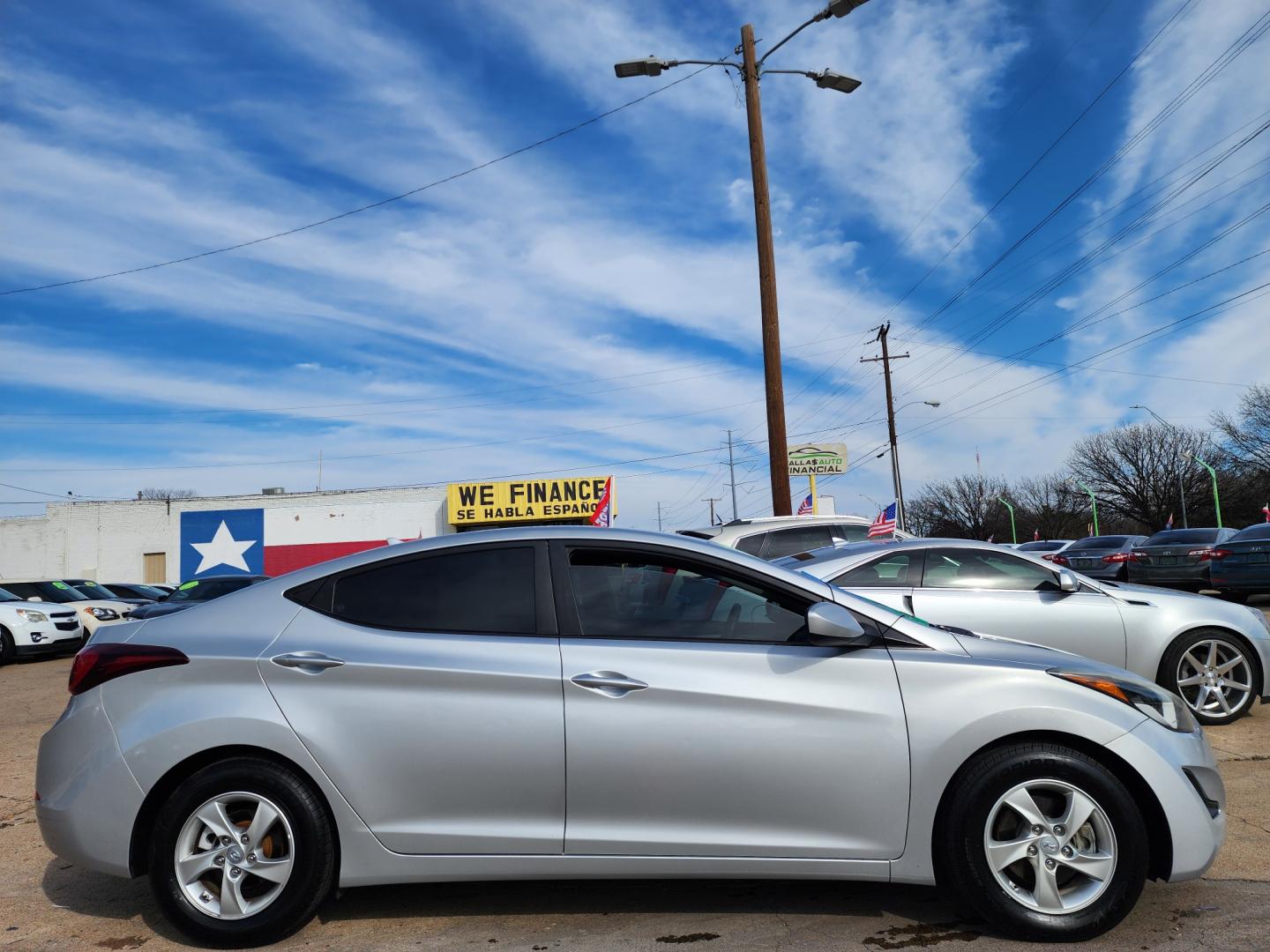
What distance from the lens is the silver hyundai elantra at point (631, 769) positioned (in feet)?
10.9

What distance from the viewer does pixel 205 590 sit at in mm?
15500

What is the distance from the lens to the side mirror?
11.0ft

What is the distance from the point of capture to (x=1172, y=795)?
330 centimetres

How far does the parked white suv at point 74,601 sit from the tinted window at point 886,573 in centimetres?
1478

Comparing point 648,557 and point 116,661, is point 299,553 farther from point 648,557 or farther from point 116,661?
point 648,557

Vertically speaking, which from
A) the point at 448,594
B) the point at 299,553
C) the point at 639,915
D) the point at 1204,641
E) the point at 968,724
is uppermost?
the point at 299,553

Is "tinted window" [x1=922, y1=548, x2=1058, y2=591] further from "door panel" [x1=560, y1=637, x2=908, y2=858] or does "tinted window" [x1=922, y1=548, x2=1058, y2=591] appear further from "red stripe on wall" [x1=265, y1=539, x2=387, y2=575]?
"red stripe on wall" [x1=265, y1=539, x2=387, y2=575]

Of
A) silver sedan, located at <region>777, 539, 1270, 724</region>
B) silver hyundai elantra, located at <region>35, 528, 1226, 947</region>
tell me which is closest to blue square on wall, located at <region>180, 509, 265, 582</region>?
silver sedan, located at <region>777, 539, 1270, 724</region>

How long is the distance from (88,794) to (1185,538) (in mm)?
20260

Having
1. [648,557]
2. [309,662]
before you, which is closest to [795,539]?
[648,557]

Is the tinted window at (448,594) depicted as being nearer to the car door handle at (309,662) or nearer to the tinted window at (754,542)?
the car door handle at (309,662)

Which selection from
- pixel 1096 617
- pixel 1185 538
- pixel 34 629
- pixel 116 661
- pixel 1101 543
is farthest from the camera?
pixel 1101 543

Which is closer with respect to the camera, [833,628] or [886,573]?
[833,628]

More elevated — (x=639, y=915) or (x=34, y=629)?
(x=34, y=629)
